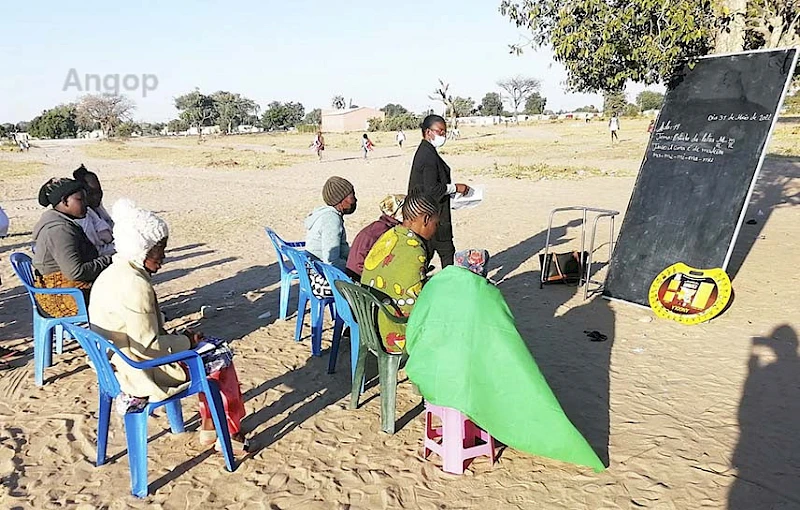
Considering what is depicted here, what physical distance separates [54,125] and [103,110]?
20.2 feet

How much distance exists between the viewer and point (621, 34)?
20.1ft

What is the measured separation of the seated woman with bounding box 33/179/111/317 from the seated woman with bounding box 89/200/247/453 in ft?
5.33

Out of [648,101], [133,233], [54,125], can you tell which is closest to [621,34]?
[133,233]

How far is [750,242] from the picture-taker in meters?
8.55

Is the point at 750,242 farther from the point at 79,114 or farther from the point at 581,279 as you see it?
the point at 79,114

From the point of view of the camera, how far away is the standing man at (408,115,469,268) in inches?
221

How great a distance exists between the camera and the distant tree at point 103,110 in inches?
3019

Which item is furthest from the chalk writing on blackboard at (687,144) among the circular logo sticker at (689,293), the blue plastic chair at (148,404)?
the blue plastic chair at (148,404)

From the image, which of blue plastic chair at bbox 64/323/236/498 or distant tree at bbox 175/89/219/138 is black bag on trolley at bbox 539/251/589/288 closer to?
blue plastic chair at bbox 64/323/236/498

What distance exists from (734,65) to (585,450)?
4.55 m

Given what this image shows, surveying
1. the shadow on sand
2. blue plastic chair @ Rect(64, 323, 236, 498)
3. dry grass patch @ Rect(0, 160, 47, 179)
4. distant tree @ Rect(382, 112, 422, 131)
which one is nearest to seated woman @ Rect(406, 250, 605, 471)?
the shadow on sand

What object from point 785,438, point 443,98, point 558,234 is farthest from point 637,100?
point 785,438

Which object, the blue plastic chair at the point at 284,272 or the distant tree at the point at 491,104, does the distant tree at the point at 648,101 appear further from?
the blue plastic chair at the point at 284,272

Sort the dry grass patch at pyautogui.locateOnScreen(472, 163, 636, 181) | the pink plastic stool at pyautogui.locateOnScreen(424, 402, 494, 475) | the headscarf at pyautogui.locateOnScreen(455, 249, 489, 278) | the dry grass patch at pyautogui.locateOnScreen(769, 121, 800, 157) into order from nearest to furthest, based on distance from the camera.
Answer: the pink plastic stool at pyautogui.locateOnScreen(424, 402, 494, 475)
the headscarf at pyautogui.locateOnScreen(455, 249, 489, 278)
the dry grass patch at pyautogui.locateOnScreen(472, 163, 636, 181)
the dry grass patch at pyautogui.locateOnScreen(769, 121, 800, 157)
